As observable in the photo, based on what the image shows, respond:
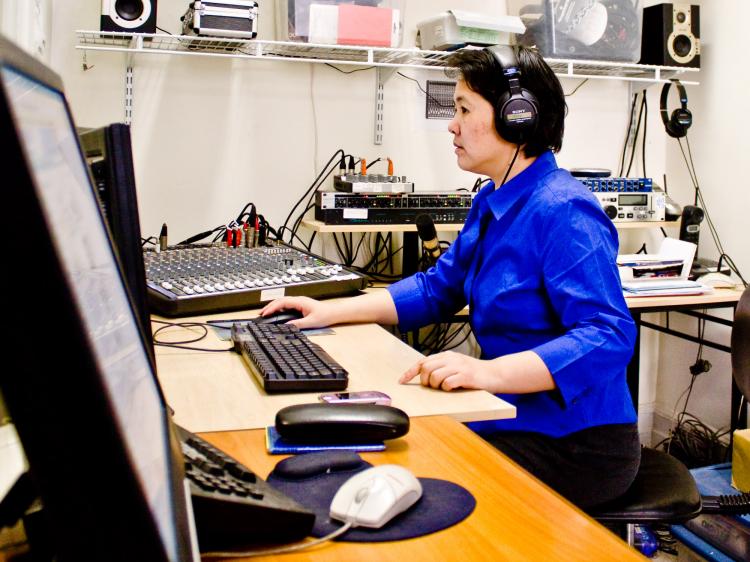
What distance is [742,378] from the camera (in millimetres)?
1630

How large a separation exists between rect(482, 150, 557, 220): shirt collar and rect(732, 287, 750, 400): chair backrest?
0.54 m

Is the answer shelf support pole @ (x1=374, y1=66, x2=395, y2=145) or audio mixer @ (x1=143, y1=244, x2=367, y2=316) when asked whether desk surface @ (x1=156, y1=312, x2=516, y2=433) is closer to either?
audio mixer @ (x1=143, y1=244, x2=367, y2=316)

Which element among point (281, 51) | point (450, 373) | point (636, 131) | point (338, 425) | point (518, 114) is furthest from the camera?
point (636, 131)

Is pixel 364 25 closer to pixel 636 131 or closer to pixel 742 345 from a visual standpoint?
pixel 636 131

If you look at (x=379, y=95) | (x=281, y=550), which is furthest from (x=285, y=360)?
(x=379, y=95)

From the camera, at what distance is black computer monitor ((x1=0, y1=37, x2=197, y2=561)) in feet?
0.82

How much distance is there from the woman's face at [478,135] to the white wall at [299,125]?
1220 millimetres

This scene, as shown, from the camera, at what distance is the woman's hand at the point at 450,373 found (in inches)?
44.4

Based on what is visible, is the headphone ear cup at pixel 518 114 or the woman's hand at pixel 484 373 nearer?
the woman's hand at pixel 484 373

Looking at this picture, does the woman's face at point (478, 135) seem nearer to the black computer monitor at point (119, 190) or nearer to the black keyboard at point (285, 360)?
the black keyboard at point (285, 360)

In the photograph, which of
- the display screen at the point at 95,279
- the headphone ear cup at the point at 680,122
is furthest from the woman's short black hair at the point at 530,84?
the headphone ear cup at the point at 680,122

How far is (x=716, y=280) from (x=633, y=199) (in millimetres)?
410

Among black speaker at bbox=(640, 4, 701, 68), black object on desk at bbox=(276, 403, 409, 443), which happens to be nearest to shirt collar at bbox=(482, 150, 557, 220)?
black object on desk at bbox=(276, 403, 409, 443)

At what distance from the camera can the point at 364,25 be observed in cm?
241
